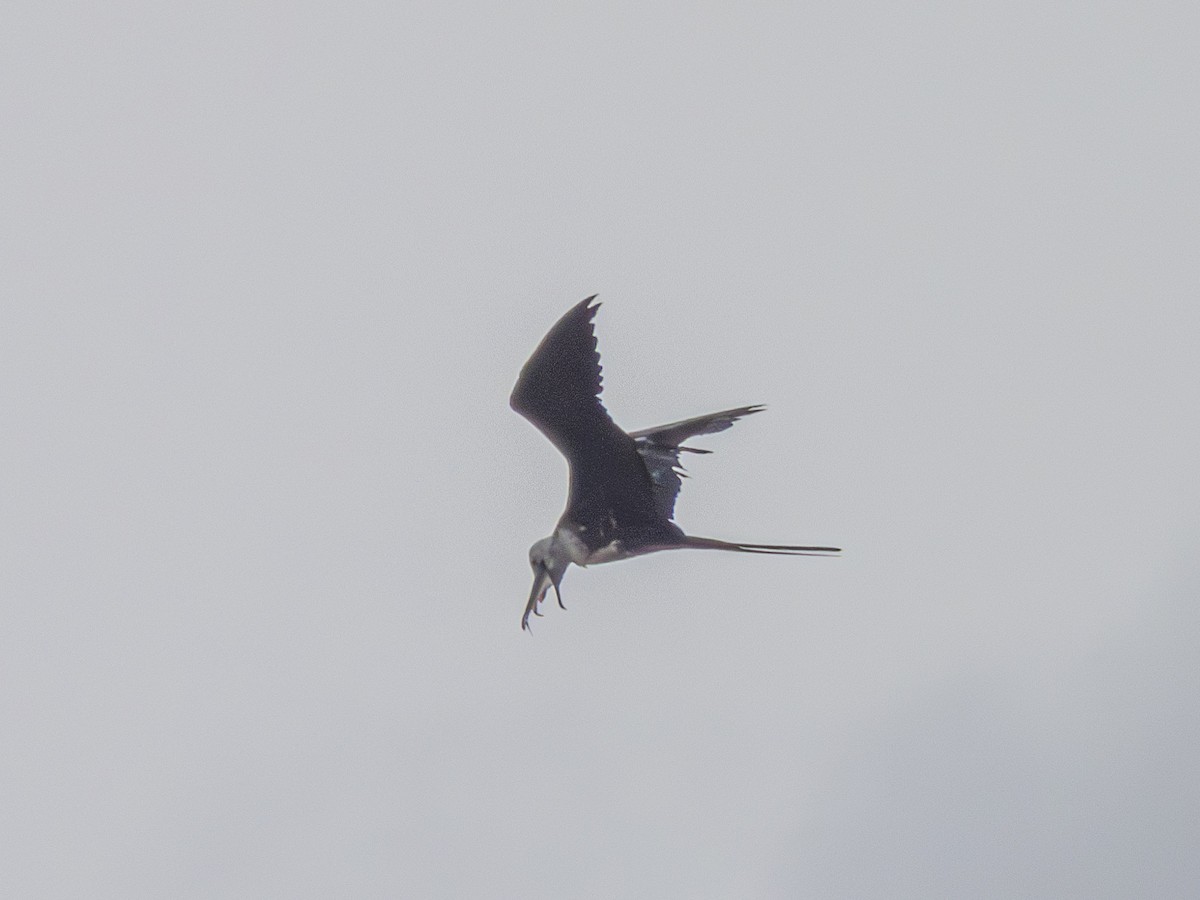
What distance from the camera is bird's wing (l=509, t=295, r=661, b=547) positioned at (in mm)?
10766

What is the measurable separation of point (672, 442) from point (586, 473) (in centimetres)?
96

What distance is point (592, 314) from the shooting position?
10398 millimetres

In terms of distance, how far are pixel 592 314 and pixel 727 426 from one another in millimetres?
2068

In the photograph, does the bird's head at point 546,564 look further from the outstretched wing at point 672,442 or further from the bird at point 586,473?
the outstretched wing at point 672,442

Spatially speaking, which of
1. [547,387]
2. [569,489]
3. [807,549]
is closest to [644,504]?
[569,489]

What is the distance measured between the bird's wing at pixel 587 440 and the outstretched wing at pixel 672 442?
0.84 ft

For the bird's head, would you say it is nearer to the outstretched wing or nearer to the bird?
the bird

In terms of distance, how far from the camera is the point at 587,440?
440 inches

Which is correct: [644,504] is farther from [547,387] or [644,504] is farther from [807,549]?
[807,549]

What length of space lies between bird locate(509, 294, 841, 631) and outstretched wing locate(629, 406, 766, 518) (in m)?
0.03

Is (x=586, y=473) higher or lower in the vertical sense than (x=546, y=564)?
higher

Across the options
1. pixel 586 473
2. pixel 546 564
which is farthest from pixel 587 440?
pixel 546 564

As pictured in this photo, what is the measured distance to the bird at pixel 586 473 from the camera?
10.7m

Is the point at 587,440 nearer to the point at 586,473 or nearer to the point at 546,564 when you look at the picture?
the point at 586,473
